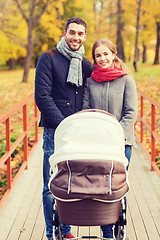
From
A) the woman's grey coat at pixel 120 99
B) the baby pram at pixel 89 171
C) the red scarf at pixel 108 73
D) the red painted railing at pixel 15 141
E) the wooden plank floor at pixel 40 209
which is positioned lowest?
the wooden plank floor at pixel 40 209

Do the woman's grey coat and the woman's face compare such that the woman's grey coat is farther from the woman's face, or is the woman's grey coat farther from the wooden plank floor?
the wooden plank floor

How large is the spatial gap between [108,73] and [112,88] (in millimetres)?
147

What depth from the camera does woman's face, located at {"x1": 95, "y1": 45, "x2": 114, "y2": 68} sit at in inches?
147

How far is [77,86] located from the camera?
3949mm

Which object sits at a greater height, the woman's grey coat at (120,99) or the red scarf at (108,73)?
the red scarf at (108,73)

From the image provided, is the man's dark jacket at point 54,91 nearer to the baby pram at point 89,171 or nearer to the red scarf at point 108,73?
the red scarf at point 108,73

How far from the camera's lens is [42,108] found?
12.7 feet

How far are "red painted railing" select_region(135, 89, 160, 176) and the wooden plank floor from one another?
31cm

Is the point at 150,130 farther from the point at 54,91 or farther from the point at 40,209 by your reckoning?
the point at 54,91

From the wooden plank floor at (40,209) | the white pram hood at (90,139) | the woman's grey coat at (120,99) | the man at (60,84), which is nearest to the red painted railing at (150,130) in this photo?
the wooden plank floor at (40,209)

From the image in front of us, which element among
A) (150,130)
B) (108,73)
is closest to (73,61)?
(108,73)

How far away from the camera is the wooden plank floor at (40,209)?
4473mm

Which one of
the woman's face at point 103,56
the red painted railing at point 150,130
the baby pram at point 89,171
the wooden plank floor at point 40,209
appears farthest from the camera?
the red painted railing at point 150,130

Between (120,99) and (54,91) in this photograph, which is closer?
(120,99)
